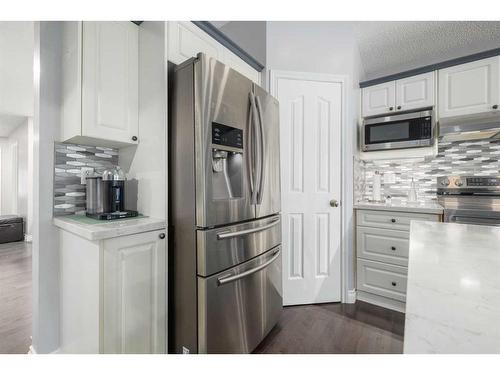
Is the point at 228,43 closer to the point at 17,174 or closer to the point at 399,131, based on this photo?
the point at 399,131

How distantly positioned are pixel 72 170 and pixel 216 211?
3.24 ft

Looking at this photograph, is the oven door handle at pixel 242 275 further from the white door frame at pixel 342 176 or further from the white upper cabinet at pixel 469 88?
the white upper cabinet at pixel 469 88

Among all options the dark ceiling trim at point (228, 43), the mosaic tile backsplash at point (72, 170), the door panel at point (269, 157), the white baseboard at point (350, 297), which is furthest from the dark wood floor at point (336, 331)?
the dark ceiling trim at point (228, 43)

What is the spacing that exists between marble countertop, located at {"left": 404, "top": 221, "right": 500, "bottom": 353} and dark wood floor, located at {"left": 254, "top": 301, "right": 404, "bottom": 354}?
1073 mm

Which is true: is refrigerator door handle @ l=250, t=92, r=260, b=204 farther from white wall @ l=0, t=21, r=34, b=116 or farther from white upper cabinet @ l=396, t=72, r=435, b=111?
white wall @ l=0, t=21, r=34, b=116

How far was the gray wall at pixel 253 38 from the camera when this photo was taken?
194 centimetres

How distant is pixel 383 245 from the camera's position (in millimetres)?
2109

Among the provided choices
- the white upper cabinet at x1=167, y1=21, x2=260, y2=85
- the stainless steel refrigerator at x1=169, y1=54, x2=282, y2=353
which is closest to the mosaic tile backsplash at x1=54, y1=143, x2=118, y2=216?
the stainless steel refrigerator at x1=169, y1=54, x2=282, y2=353

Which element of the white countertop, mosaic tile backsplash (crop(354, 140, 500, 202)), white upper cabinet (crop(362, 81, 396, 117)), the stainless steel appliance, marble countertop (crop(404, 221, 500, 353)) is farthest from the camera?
white upper cabinet (crop(362, 81, 396, 117))

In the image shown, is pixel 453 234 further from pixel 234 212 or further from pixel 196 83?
pixel 196 83

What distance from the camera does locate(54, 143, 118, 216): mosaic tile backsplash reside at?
1.40 metres

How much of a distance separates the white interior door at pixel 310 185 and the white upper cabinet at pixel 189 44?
22.9 inches

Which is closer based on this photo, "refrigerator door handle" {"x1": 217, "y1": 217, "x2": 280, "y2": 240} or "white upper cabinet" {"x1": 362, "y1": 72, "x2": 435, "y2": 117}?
"refrigerator door handle" {"x1": 217, "y1": 217, "x2": 280, "y2": 240}
